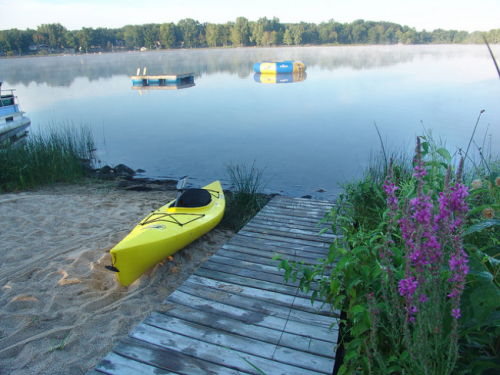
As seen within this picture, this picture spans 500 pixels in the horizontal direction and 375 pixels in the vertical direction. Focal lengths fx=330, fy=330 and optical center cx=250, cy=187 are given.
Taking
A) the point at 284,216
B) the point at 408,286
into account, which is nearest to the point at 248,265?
the point at 284,216

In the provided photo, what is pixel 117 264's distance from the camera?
2.72m

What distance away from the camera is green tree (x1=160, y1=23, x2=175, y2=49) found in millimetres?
83875

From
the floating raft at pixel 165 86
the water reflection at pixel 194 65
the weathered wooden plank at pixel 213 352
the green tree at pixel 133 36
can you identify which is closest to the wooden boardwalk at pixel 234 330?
the weathered wooden plank at pixel 213 352

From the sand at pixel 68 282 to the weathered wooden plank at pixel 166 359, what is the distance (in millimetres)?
358

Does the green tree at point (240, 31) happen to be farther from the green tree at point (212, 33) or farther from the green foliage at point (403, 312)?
the green foliage at point (403, 312)

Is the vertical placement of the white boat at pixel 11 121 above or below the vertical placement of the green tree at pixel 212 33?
below

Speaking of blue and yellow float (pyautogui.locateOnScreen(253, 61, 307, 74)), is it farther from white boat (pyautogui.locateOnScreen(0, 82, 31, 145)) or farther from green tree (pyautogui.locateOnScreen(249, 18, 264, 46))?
green tree (pyautogui.locateOnScreen(249, 18, 264, 46))

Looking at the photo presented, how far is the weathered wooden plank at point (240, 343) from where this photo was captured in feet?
5.68

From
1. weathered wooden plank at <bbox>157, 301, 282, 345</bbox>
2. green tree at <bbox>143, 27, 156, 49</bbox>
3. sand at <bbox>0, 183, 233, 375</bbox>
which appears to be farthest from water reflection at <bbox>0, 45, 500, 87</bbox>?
green tree at <bbox>143, 27, 156, 49</bbox>

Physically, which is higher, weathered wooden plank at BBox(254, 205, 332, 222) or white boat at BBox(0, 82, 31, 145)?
white boat at BBox(0, 82, 31, 145)

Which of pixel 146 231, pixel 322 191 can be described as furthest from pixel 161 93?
pixel 146 231

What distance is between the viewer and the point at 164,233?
3082 millimetres

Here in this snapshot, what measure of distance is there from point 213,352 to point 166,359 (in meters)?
0.25

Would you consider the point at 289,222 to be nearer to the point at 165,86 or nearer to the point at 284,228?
the point at 284,228
